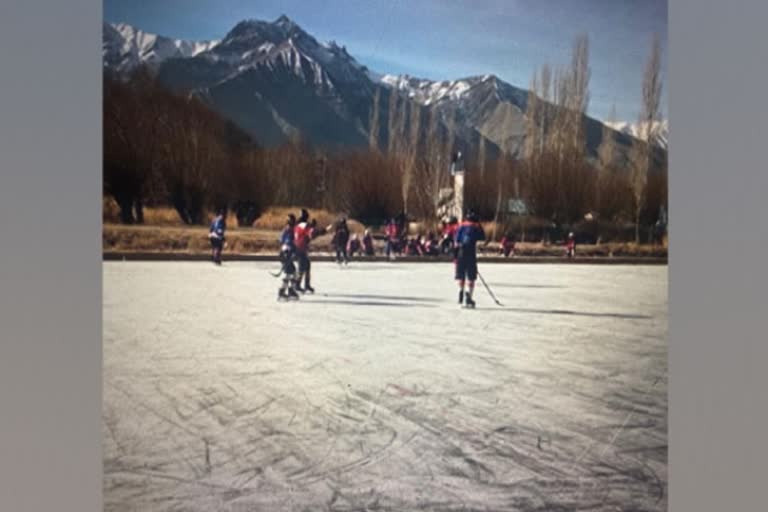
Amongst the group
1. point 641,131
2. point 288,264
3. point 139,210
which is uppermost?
point 641,131

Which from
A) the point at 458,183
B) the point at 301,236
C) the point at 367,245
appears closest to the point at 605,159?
the point at 458,183

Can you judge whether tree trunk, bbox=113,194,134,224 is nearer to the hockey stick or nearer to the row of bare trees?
the hockey stick

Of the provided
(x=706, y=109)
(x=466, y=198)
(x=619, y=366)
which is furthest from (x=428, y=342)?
(x=706, y=109)

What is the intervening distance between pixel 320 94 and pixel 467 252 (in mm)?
1064

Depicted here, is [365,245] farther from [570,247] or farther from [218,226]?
[570,247]

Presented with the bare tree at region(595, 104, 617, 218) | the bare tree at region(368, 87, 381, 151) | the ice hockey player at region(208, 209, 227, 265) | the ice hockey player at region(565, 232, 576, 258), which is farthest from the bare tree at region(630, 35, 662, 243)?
the ice hockey player at region(208, 209, 227, 265)

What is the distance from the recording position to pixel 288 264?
3.36 metres

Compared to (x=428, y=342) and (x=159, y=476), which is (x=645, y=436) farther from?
(x=159, y=476)

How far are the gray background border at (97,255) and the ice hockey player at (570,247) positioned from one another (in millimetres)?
471

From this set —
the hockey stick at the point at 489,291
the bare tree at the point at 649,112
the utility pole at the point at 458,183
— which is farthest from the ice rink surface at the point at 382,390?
the bare tree at the point at 649,112

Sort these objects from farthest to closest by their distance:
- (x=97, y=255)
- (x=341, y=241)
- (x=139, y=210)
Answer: (x=341, y=241) → (x=139, y=210) → (x=97, y=255)

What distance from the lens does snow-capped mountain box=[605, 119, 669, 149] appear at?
3475mm

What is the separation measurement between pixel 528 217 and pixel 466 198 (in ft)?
1.13

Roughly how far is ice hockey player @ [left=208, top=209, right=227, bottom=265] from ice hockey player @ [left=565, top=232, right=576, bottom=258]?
1734mm
